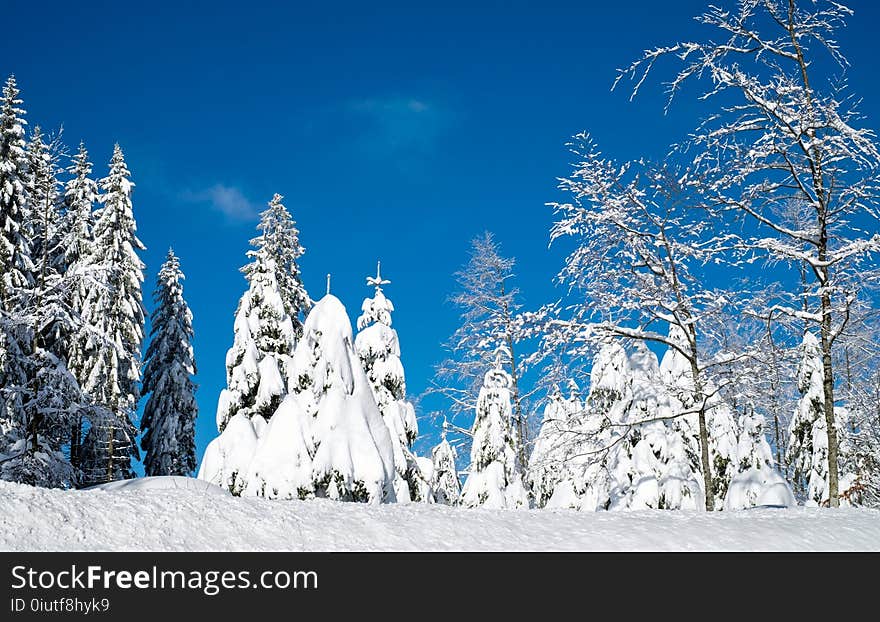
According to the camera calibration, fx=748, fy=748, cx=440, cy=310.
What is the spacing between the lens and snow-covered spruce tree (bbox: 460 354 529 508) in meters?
23.2

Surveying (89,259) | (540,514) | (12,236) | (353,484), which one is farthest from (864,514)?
(89,259)

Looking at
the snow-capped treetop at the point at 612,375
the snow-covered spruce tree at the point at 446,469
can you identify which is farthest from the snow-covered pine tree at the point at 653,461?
the snow-covered spruce tree at the point at 446,469

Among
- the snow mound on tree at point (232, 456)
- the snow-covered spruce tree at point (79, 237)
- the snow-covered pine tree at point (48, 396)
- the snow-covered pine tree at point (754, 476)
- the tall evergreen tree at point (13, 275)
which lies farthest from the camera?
the snow-covered spruce tree at point (79, 237)

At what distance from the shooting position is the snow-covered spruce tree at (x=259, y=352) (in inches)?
920

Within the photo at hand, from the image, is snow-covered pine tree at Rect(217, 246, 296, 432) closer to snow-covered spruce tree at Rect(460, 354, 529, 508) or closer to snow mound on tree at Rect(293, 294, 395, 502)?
snow mound on tree at Rect(293, 294, 395, 502)

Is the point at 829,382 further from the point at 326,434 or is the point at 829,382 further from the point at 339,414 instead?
the point at 326,434

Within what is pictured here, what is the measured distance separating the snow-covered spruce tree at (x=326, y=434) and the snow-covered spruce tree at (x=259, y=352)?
15.0ft

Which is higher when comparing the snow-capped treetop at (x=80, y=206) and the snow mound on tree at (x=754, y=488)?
the snow-capped treetop at (x=80, y=206)

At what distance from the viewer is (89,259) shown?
26594 mm

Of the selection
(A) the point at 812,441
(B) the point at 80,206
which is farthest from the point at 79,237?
(A) the point at 812,441

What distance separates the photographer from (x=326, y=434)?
1772 cm

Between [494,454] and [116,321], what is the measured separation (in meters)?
14.8

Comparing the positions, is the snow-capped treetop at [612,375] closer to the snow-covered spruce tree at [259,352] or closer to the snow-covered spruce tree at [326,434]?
the snow-covered spruce tree at [326,434]

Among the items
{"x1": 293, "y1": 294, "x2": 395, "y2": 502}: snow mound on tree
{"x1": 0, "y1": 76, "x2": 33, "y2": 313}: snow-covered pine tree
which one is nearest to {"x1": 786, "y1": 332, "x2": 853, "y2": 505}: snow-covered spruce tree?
{"x1": 293, "y1": 294, "x2": 395, "y2": 502}: snow mound on tree
